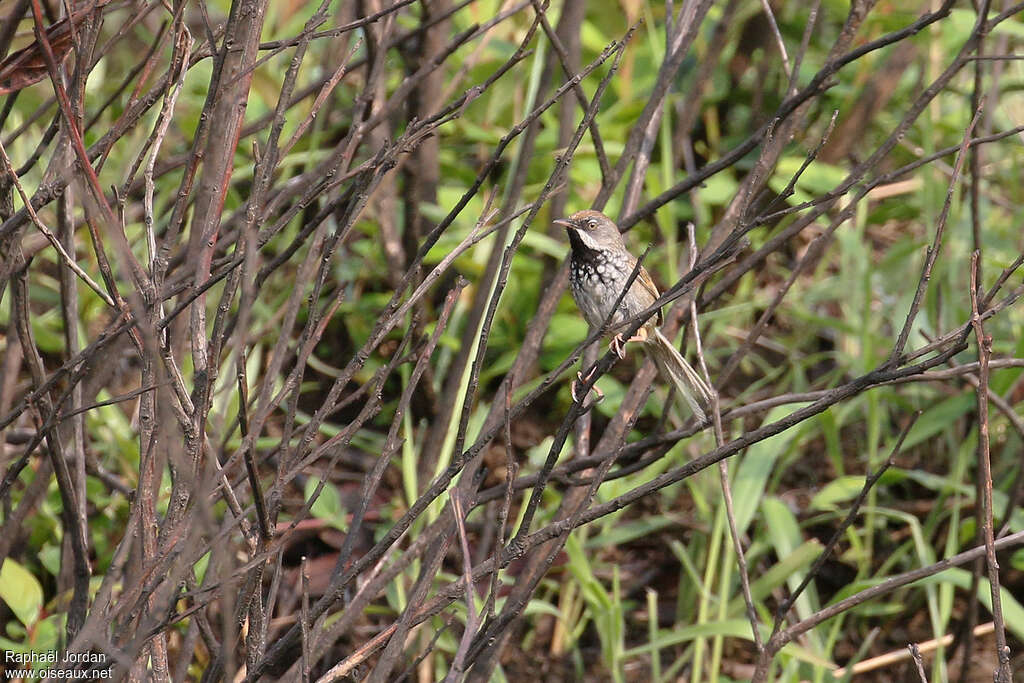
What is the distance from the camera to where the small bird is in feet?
11.4

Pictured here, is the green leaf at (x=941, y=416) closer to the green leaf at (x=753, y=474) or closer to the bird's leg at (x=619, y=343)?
the green leaf at (x=753, y=474)

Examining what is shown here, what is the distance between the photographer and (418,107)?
4.58 meters

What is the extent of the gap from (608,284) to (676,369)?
0.61 m

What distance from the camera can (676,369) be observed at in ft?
11.4

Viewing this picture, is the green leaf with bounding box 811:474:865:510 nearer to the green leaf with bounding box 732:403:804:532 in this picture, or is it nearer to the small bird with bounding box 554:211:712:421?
the green leaf with bounding box 732:403:804:532

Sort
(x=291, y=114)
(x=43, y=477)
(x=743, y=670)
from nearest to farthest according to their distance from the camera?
(x=43, y=477), (x=743, y=670), (x=291, y=114)

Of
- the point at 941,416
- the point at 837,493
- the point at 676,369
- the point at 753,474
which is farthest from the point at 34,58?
the point at 941,416

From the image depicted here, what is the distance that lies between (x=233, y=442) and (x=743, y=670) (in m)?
2.12

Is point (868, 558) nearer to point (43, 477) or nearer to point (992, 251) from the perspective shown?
point (992, 251)

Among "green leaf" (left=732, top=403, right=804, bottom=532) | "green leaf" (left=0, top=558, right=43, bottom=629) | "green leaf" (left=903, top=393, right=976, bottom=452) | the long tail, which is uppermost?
"green leaf" (left=0, top=558, right=43, bottom=629)

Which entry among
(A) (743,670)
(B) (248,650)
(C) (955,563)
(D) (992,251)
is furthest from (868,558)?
(B) (248,650)

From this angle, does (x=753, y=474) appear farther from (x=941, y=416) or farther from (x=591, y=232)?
(x=591, y=232)

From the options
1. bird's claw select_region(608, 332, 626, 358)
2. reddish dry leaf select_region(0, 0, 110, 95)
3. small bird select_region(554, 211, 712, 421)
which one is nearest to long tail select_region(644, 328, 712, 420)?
small bird select_region(554, 211, 712, 421)

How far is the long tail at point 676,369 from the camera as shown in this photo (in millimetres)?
3350
